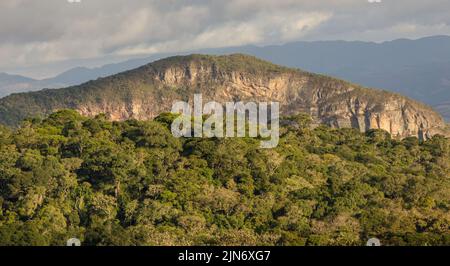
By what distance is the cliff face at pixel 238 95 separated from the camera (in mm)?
176125

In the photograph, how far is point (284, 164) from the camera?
186ft

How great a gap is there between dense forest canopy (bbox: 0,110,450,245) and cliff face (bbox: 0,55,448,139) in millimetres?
115085

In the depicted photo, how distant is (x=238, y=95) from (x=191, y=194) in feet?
469

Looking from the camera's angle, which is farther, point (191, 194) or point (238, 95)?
point (238, 95)

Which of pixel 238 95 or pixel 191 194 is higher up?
pixel 191 194

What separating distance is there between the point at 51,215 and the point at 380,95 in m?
151

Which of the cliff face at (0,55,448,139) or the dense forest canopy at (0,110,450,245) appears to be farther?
the cliff face at (0,55,448,139)

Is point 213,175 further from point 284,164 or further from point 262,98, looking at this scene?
point 262,98

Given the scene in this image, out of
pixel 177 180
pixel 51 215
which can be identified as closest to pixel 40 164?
pixel 51 215

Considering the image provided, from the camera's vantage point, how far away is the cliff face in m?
176

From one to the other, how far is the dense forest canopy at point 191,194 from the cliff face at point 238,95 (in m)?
115

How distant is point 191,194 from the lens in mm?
46562
